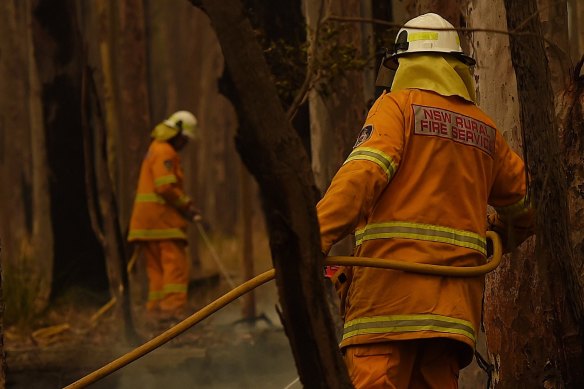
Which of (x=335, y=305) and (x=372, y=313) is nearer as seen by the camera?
(x=372, y=313)

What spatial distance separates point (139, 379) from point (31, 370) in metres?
1.02

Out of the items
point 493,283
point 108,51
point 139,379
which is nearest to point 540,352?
point 493,283

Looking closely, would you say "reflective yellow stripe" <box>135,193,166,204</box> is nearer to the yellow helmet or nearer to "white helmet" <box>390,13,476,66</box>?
the yellow helmet

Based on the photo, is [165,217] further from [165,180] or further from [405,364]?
[405,364]

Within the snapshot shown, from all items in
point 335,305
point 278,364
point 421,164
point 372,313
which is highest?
point 421,164

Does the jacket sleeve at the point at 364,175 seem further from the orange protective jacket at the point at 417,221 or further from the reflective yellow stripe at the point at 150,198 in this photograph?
the reflective yellow stripe at the point at 150,198

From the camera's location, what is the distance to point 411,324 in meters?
5.09

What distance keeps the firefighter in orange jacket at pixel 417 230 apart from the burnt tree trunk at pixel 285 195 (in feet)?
2.92

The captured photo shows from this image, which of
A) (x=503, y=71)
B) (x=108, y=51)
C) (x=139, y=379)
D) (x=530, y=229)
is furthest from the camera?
(x=108, y=51)

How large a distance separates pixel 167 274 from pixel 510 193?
8.23 meters

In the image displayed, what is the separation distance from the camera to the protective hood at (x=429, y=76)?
5340 millimetres

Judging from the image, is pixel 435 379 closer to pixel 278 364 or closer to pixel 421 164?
pixel 421 164

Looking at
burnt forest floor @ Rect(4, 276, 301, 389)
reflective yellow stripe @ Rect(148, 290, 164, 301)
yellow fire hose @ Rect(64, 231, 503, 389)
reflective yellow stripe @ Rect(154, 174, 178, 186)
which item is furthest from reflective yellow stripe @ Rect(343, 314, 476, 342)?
reflective yellow stripe @ Rect(148, 290, 164, 301)

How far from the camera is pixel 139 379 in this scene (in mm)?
10156
